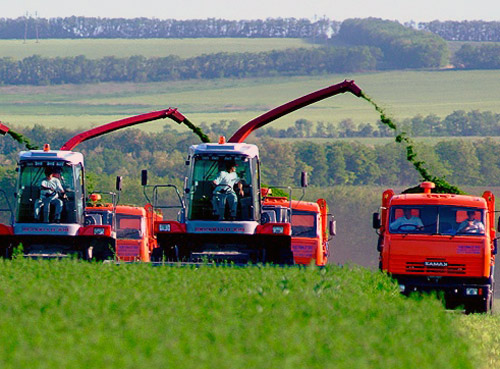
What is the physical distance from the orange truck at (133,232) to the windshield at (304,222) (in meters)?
4.20

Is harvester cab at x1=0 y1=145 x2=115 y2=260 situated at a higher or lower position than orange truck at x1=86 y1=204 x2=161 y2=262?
higher

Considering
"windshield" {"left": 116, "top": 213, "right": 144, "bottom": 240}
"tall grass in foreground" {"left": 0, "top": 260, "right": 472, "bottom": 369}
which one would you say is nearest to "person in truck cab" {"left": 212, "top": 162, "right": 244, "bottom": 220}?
"tall grass in foreground" {"left": 0, "top": 260, "right": 472, "bottom": 369}

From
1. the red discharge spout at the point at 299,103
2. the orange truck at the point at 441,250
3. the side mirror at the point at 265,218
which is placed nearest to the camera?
the orange truck at the point at 441,250

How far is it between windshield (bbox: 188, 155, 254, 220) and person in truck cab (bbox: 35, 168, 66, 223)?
9.99 ft

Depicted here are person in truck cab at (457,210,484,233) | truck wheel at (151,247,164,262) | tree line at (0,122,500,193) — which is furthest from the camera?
tree line at (0,122,500,193)

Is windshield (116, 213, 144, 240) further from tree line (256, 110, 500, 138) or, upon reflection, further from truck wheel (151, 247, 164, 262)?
tree line (256, 110, 500, 138)

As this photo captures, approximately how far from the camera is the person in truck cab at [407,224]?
26.8 metres

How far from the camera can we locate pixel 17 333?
13.0 meters

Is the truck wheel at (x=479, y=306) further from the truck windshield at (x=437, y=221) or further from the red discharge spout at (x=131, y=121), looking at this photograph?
the red discharge spout at (x=131, y=121)

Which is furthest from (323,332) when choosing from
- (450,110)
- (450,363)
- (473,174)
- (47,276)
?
(450,110)

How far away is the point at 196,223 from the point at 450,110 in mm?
174321

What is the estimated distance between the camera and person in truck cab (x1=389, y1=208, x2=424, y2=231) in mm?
26828

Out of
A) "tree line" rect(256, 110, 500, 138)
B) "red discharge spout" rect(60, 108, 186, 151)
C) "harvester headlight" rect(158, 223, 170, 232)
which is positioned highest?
"red discharge spout" rect(60, 108, 186, 151)

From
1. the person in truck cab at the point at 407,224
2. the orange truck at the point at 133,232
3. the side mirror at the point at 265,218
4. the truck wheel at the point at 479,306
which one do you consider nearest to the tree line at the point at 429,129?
the orange truck at the point at 133,232
